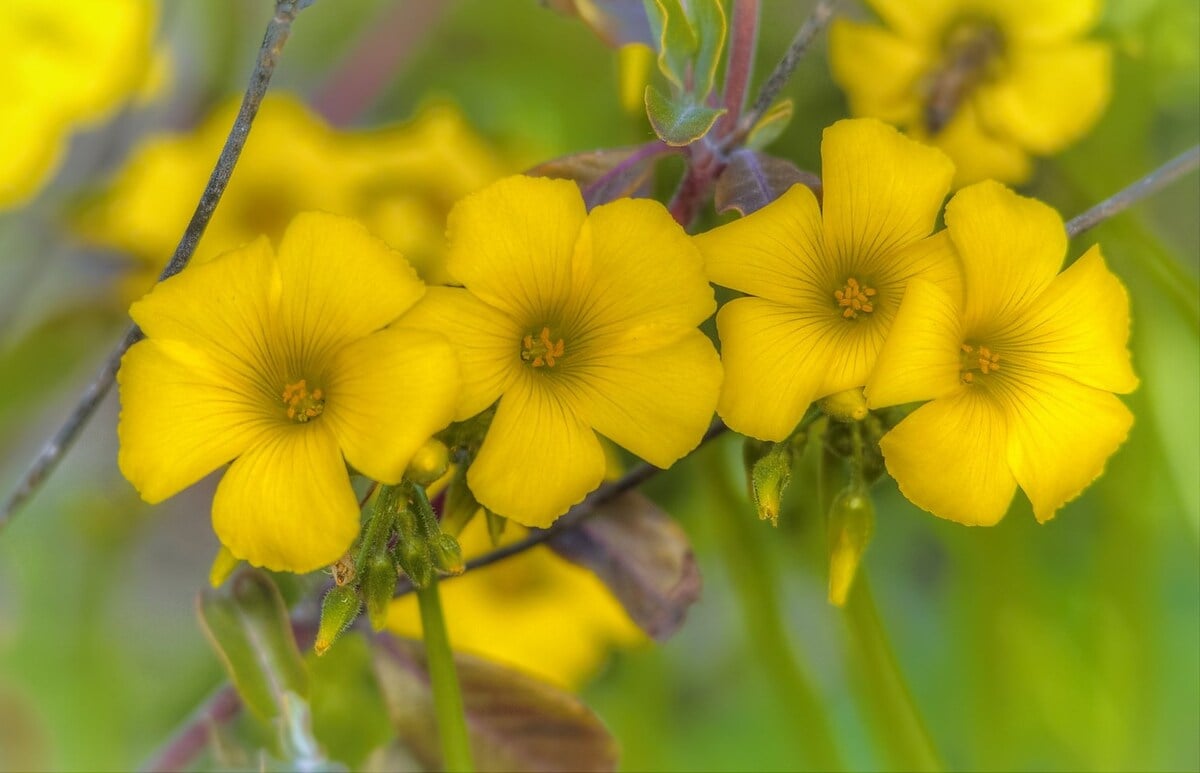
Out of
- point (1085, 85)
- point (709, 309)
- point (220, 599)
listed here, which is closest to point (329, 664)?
point (220, 599)

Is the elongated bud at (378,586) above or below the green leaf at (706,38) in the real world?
below

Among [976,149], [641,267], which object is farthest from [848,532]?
[976,149]

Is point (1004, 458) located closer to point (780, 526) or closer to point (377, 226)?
point (780, 526)

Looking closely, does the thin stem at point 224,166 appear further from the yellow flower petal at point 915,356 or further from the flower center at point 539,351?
the yellow flower petal at point 915,356

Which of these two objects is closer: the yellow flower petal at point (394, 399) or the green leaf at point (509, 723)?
the yellow flower petal at point (394, 399)

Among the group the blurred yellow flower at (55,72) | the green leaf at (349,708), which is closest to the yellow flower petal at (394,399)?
the green leaf at (349,708)

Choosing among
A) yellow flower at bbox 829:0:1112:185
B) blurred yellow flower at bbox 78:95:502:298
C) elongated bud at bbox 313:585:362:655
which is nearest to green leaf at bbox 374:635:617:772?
elongated bud at bbox 313:585:362:655

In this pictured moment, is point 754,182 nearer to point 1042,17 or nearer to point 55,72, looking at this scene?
point 1042,17
